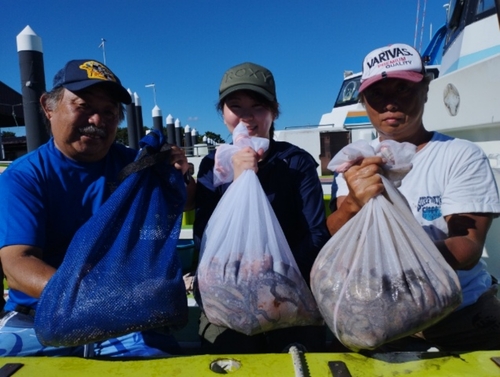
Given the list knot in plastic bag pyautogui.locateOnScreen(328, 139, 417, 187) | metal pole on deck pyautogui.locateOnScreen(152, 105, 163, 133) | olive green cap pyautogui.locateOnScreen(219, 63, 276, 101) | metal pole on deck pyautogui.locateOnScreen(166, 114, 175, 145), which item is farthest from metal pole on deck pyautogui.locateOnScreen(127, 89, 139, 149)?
knot in plastic bag pyautogui.locateOnScreen(328, 139, 417, 187)

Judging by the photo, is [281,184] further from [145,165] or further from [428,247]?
[428,247]

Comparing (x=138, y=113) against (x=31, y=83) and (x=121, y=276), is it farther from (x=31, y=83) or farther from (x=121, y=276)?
(x=121, y=276)

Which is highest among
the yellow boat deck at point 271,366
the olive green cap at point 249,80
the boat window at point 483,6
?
the boat window at point 483,6

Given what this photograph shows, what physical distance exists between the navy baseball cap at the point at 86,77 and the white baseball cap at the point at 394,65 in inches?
41.9

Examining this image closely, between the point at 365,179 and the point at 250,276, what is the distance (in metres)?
0.46

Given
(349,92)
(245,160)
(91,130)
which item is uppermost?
(349,92)

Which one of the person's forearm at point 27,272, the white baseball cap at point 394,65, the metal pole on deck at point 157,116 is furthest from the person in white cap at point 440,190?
the metal pole on deck at point 157,116

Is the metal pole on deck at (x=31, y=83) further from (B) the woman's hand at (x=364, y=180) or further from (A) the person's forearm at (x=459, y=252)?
(A) the person's forearm at (x=459, y=252)

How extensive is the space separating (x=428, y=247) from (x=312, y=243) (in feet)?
1.67

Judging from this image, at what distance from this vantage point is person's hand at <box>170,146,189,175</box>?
1587 mm

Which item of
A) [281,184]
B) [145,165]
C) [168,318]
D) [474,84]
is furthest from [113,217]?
[474,84]

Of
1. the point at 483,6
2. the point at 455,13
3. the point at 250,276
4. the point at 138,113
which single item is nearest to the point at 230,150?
the point at 250,276

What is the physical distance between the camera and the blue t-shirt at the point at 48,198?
149 centimetres

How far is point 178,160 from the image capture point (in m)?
1.61
